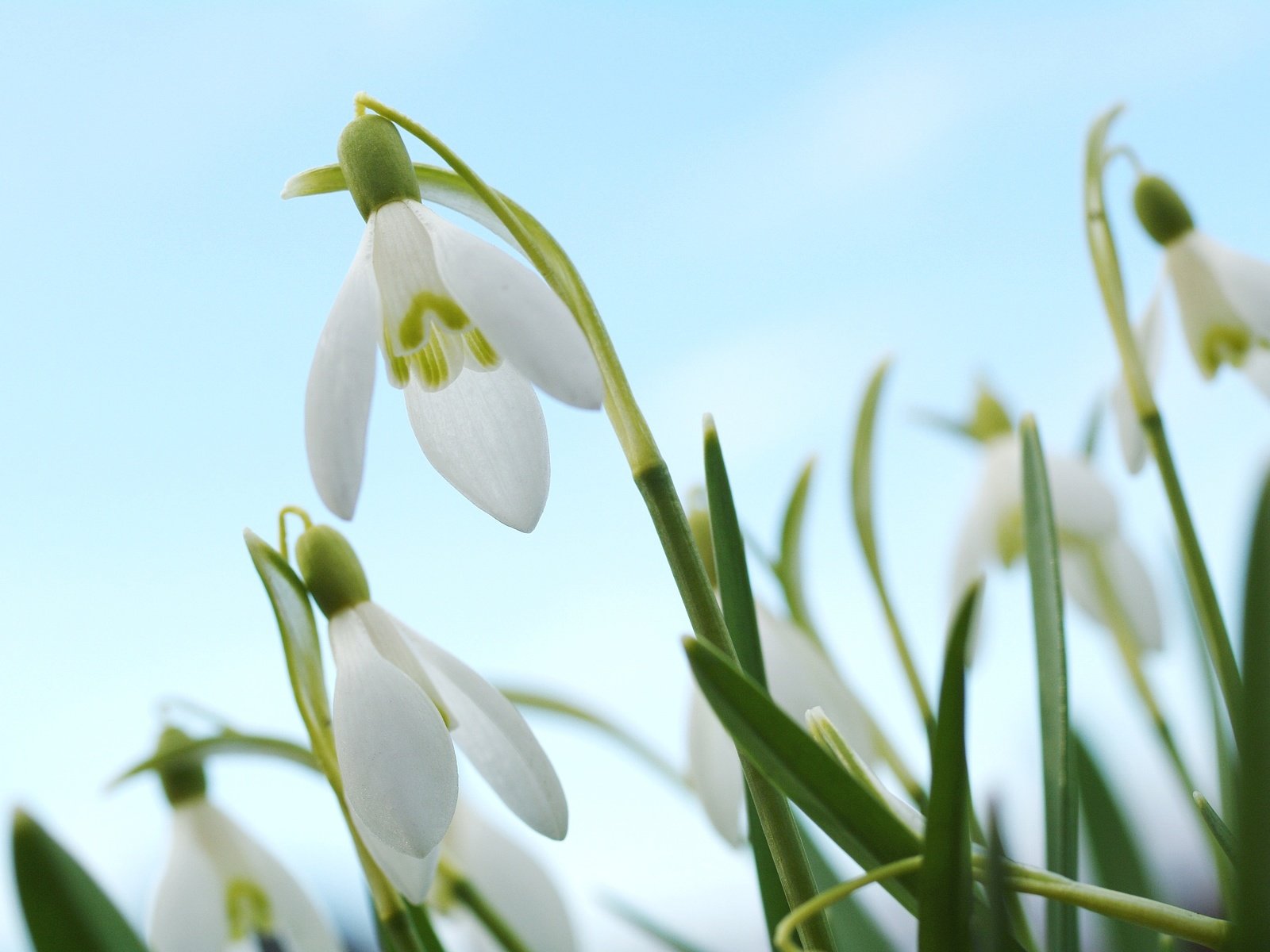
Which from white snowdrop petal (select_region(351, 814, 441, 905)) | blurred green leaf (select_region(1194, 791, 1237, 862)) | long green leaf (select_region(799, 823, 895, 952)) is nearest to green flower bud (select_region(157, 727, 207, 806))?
white snowdrop petal (select_region(351, 814, 441, 905))

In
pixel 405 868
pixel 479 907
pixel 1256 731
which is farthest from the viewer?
pixel 479 907

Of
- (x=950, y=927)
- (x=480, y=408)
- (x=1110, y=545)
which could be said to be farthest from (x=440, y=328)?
(x=1110, y=545)

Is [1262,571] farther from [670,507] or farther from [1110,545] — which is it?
[1110,545]

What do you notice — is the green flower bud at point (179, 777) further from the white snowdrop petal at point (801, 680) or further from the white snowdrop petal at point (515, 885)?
the white snowdrop petal at point (801, 680)

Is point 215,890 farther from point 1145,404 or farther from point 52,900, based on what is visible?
point 1145,404

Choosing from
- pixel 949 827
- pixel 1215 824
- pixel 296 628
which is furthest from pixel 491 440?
pixel 1215 824

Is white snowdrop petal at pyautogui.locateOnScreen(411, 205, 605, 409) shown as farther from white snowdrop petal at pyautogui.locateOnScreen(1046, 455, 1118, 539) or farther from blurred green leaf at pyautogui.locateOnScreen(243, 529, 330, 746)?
white snowdrop petal at pyautogui.locateOnScreen(1046, 455, 1118, 539)
